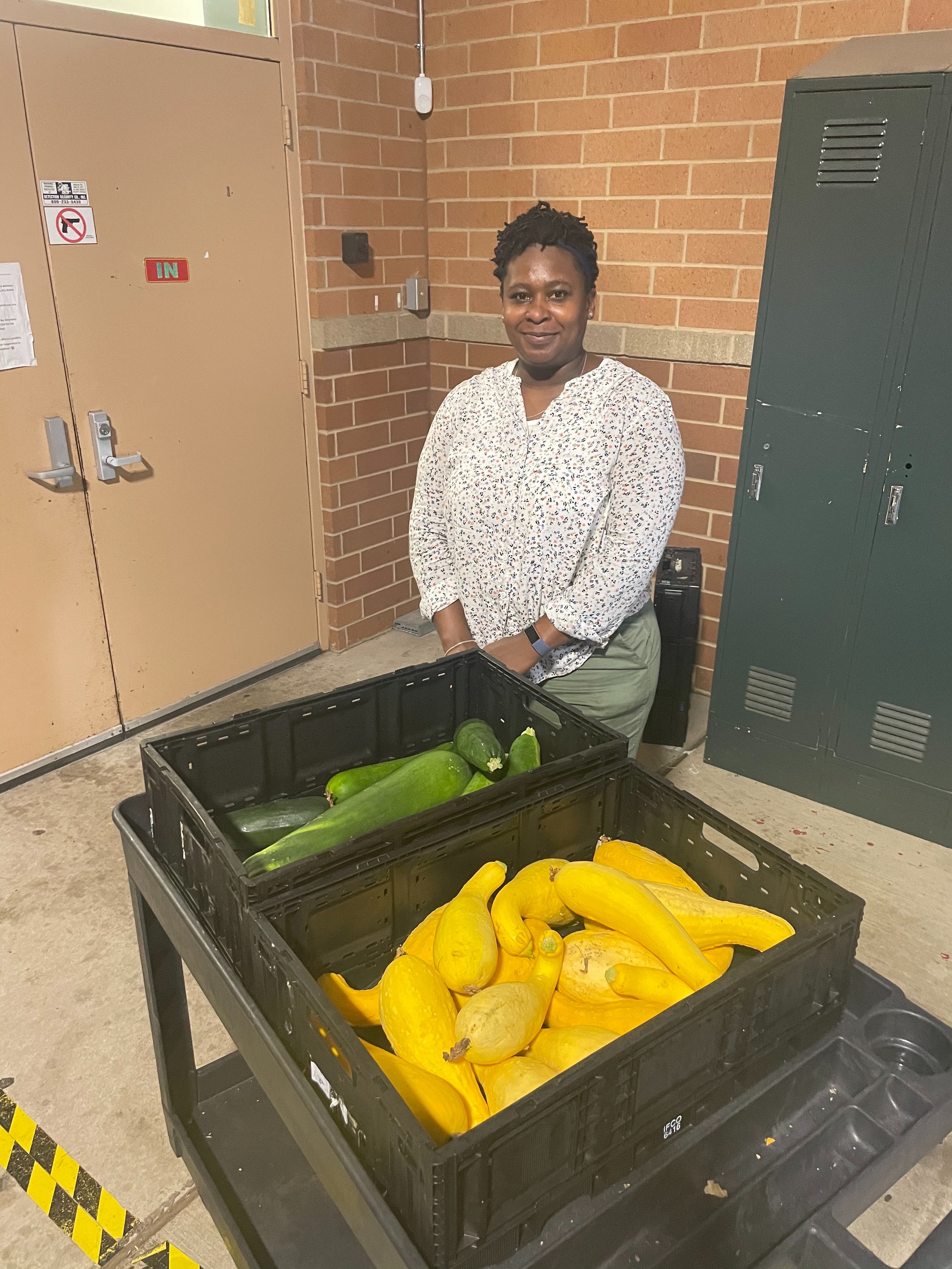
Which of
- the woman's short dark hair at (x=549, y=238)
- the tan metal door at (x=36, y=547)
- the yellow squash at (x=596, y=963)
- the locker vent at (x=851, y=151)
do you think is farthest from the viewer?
the tan metal door at (x=36, y=547)

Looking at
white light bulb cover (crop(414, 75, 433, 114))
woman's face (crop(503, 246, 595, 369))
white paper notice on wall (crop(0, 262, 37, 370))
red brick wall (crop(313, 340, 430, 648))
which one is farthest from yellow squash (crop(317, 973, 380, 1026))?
white light bulb cover (crop(414, 75, 433, 114))

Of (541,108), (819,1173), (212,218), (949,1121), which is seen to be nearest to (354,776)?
(819,1173)

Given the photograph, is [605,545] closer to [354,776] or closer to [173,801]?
[354,776]

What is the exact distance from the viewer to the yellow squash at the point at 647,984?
1037mm

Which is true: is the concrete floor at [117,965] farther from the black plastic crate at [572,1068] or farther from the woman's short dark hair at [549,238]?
the woman's short dark hair at [549,238]

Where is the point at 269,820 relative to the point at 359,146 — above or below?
below

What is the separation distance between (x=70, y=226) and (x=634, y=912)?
3.04 m

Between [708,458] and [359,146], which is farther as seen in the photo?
[359,146]

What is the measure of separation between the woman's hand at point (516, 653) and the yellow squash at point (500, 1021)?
0.87 meters

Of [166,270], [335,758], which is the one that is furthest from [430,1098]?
[166,270]

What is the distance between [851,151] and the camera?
261cm

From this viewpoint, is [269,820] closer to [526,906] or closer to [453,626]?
[526,906]

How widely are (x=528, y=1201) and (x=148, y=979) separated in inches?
37.7

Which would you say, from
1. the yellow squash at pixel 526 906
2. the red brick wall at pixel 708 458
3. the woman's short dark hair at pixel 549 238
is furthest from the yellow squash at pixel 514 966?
the red brick wall at pixel 708 458
